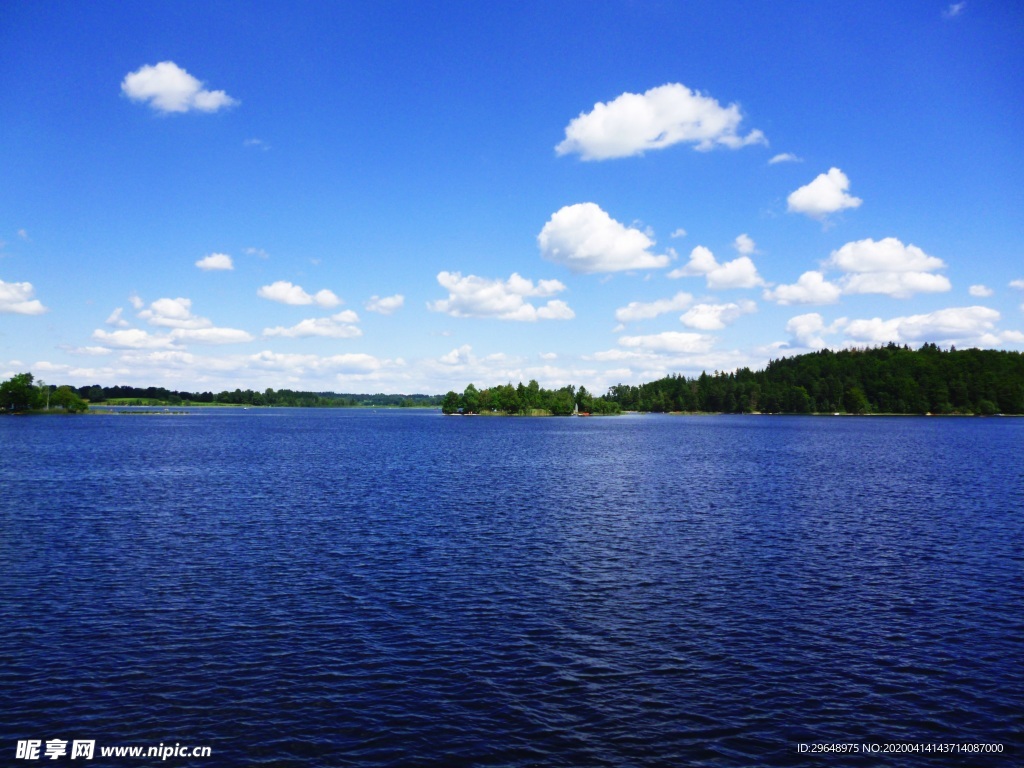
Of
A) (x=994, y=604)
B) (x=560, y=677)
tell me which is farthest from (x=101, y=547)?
(x=994, y=604)

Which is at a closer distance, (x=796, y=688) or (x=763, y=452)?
(x=796, y=688)

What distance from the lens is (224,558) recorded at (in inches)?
1650

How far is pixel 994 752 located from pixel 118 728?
2694cm

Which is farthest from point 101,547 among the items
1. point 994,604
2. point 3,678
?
point 994,604

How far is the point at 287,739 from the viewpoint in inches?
805

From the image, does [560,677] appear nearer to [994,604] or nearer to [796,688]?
[796,688]

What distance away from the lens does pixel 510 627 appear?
30.3 metres

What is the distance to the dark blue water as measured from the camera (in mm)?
21016

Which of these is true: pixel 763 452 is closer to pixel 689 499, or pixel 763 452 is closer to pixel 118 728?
pixel 689 499

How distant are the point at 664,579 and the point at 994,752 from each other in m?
18.7

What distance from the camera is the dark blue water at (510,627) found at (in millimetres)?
21016

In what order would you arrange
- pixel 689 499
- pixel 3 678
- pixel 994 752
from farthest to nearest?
pixel 689 499 < pixel 3 678 < pixel 994 752

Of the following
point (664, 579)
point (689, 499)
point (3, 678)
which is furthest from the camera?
point (689, 499)

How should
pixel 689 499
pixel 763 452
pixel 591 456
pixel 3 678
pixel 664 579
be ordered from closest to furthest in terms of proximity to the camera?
pixel 3 678 → pixel 664 579 → pixel 689 499 → pixel 591 456 → pixel 763 452
